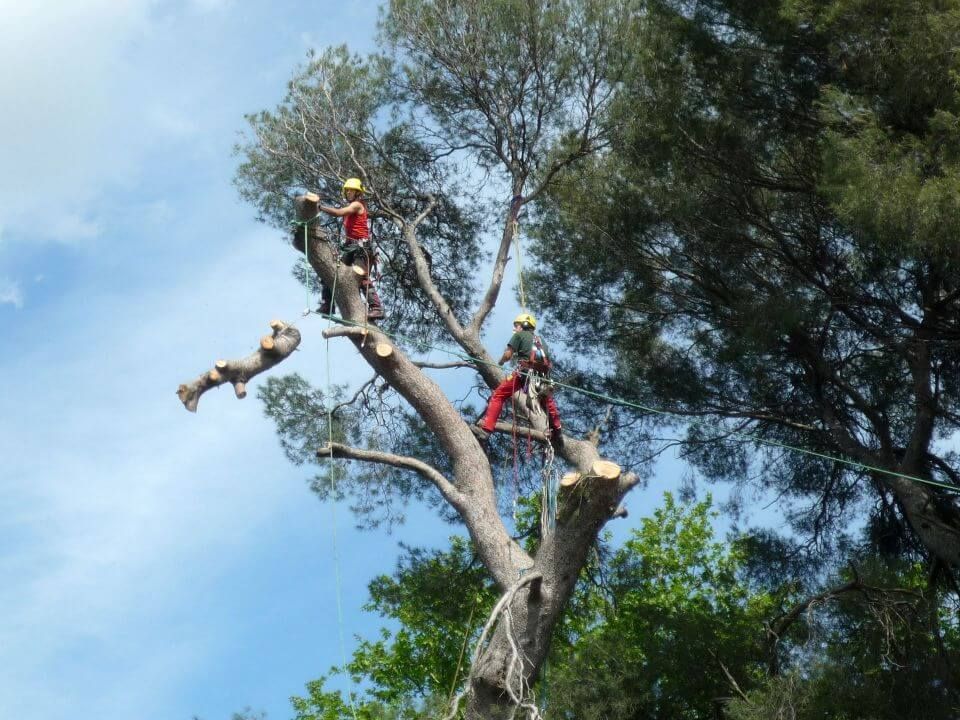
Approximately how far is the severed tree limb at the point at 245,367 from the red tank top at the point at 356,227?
3.35 feet

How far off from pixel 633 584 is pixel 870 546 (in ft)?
6.43

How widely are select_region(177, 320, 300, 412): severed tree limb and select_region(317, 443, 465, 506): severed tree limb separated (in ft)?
2.36

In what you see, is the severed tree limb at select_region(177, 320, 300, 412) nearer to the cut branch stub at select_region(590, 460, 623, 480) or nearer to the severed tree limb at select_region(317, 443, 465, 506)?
the severed tree limb at select_region(317, 443, 465, 506)

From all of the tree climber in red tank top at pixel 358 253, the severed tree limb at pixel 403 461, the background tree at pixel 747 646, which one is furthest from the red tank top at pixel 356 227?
the background tree at pixel 747 646

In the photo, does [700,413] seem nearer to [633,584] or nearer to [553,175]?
[633,584]

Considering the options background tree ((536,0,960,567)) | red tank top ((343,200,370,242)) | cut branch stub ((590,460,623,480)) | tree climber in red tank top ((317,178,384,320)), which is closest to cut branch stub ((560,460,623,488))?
cut branch stub ((590,460,623,480))

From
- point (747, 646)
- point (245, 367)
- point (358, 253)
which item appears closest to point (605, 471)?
point (245, 367)

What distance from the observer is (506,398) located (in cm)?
823

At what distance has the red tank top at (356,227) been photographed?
27.5 feet

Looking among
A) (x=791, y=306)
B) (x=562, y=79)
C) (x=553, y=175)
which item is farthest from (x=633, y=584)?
(x=562, y=79)

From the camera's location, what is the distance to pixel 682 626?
9.88m

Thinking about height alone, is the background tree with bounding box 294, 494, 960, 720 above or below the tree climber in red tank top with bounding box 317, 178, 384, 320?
below

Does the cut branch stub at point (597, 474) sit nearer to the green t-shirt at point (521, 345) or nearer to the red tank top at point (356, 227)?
the green t-shirt at point (521, 345)

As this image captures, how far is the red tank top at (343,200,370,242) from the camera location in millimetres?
8367
